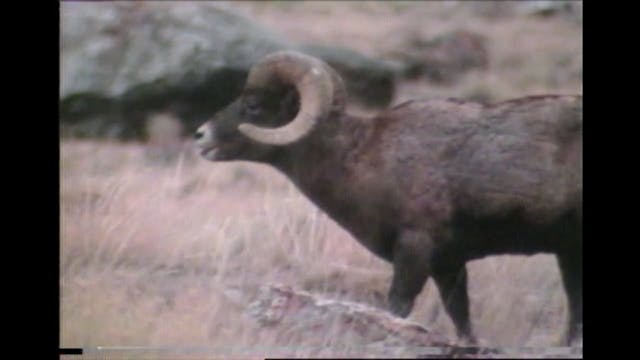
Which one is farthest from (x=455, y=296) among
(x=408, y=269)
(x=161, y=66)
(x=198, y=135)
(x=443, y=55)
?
(x=161, y=66)

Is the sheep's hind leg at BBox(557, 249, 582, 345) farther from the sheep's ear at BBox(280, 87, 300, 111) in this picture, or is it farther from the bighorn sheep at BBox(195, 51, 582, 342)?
the sheep's ear at BBox(280, 87, 300, 111)

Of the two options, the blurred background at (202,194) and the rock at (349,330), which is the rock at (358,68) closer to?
the blurred background at (202,194)

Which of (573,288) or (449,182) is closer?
(449,182)

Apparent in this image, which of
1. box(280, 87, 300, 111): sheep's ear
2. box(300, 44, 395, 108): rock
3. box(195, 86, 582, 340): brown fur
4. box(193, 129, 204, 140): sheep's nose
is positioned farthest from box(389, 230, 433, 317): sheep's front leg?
box(193, 129, 204, 140): sheep's nose

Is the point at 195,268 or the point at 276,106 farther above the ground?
the point at 276,106

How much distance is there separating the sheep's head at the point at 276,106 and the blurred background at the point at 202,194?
1.7 inches

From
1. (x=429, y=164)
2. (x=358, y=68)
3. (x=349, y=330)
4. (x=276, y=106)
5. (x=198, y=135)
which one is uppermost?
(x=358, y=68)

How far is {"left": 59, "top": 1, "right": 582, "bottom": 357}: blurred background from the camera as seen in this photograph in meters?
5.39

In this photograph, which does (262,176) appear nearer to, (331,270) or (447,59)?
(331,270)

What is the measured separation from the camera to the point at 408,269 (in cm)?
538

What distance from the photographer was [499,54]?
546 centimetres

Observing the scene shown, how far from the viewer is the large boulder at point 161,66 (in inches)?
212

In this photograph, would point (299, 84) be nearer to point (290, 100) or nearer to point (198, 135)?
point (290, 100)

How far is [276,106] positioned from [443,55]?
0.66m
